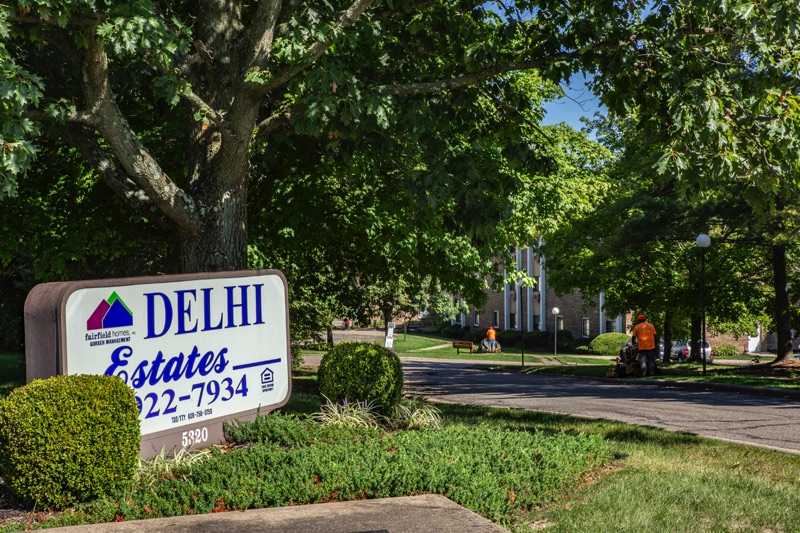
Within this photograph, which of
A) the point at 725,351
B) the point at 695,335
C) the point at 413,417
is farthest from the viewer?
the point at 725,351

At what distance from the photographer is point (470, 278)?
18594mm

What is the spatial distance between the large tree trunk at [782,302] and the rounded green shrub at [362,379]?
710 inches

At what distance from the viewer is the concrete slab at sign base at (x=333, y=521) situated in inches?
202

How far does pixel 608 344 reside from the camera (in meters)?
46.7

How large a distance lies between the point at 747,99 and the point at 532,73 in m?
10.5

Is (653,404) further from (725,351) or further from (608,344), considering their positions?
(725,351)

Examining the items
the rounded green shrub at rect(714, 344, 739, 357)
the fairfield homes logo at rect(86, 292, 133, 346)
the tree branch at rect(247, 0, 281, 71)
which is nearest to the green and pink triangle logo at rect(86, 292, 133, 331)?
the fairfield homes logo at rect(86, 292, 133, 346)

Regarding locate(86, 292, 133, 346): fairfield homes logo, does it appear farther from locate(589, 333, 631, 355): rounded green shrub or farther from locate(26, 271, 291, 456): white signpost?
locate(589, 333, 631, 355): rounded green shrub

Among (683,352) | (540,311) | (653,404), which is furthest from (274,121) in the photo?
(540,311)

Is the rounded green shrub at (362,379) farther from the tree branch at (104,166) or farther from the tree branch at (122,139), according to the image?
the tree branch at (104,166)

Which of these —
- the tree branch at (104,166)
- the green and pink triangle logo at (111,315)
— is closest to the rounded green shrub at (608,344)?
the tree branch at (104,166)

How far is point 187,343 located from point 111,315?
1006 mm

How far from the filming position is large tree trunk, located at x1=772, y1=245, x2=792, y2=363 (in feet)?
79.6

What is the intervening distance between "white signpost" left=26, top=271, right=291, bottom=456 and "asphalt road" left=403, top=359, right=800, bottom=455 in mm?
6145
